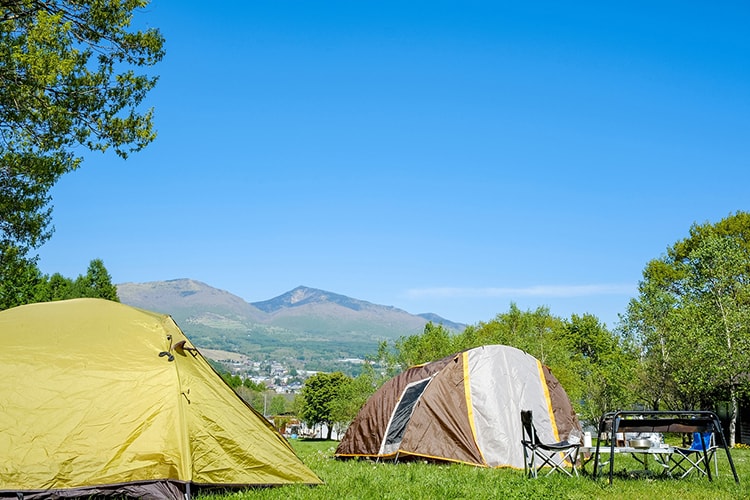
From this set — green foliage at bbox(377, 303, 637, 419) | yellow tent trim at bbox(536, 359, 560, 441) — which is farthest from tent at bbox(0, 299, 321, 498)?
green foliage at bbox(377, 303, 637, 419)

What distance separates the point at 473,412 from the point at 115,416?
23.5 ft

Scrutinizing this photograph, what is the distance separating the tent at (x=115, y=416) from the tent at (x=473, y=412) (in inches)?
179

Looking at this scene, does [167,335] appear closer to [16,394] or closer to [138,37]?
[16,394]

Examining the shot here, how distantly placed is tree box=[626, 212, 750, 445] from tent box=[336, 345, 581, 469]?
17.9m

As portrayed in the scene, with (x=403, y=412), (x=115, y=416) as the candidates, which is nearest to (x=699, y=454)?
(x=403, y=412)

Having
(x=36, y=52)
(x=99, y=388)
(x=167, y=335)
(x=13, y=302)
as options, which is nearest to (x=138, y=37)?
(x=36, y=52)

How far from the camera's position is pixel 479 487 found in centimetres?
860

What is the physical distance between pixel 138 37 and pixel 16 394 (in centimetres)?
858

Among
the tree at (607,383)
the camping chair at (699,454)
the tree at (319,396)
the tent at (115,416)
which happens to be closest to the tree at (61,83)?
the tent at (115,416)

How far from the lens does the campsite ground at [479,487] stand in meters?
7.63

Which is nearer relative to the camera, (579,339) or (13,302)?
(13,302)

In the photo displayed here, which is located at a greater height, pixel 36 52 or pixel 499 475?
pixel 36 52

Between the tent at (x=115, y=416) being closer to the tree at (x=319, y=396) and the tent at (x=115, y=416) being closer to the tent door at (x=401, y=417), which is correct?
the tent door at (x=401, y=417)

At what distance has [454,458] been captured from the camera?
472 inches
